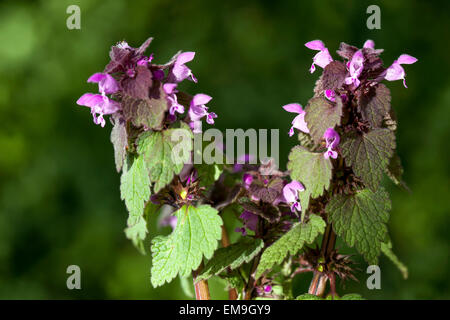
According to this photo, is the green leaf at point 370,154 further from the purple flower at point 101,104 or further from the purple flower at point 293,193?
the purple flower at point 101,104

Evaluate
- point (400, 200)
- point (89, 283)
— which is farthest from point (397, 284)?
point (89, 283)

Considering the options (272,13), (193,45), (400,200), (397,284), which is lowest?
(397,284)

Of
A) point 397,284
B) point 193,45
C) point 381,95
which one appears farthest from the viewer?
point 193,45

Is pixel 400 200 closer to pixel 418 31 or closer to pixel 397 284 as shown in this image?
pixel 397 284

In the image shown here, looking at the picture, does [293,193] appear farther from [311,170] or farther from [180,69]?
[180,69]

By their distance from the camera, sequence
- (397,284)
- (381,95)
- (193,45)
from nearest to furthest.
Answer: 1. (381,95)
2. (397,284)
3. (193,45)


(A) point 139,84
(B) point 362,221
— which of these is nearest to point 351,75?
(B) point 362,221

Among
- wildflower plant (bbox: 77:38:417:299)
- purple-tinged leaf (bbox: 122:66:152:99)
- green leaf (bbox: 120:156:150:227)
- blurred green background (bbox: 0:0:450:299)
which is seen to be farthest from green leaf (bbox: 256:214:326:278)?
blurred green background (bbox: 0:0:450:299)
